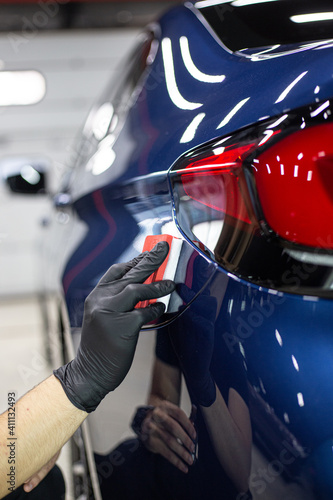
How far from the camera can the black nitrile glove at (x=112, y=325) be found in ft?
3.00

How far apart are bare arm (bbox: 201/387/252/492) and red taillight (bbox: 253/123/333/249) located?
10.7 inches

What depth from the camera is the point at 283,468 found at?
2.40 ft

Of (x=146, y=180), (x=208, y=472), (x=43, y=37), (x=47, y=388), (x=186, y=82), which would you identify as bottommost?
(x=208, y=472)

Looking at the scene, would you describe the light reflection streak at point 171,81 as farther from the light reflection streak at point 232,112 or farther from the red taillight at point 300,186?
the red taillight at point 300,186

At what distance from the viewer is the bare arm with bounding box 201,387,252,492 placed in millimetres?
763

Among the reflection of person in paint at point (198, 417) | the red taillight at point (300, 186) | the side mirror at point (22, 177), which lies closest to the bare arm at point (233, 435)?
the reflection of person in paint at point (198, 417)

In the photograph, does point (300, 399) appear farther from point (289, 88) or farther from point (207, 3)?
point (207, 3)

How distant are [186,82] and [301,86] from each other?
315 mm

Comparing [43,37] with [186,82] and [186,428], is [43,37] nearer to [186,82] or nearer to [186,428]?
[186,82]

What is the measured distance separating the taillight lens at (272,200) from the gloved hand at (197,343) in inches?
3.3

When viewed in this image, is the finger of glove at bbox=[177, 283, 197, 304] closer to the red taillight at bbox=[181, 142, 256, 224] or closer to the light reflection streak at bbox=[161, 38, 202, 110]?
the red taillight at bbox=[181, 142, 256, 224]

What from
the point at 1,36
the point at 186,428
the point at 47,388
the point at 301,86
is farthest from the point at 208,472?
the point at 1,36

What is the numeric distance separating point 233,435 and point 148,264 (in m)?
0.33

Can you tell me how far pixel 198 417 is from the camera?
83cm
